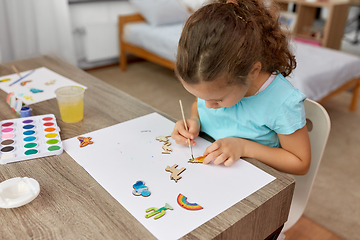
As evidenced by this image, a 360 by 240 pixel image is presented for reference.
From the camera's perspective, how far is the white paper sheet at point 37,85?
108cm

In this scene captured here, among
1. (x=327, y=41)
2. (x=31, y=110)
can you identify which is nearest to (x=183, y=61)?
(x=31, y=110)

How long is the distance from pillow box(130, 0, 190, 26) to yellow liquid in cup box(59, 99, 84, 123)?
231 cm

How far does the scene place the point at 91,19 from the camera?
3.22 metres

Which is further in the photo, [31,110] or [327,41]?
[327,41]

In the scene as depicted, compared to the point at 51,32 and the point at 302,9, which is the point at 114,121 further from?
the point at 302,9

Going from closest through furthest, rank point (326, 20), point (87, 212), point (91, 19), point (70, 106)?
1. point (87, 212)
2. point (70, 106)
3. point (91, 19)
4. point (326, 20)

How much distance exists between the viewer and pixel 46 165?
2.42 feet

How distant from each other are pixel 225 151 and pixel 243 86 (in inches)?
6.2

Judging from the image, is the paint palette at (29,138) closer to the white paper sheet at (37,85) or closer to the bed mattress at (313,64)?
the white paper sheet at (37,85)

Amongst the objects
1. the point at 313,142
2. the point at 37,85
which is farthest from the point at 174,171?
the point at 37,85

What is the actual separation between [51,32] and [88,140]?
2.39 m

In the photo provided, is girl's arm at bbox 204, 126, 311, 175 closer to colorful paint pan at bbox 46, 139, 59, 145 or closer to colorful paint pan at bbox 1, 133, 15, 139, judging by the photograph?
colorful paint pan at bbox 46, 139, 59, 145

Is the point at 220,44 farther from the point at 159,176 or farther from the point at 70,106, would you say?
the point at 70,106

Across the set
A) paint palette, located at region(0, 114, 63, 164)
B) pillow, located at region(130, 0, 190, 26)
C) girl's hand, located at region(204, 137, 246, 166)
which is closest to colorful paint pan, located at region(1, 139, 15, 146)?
paint palette, located at region(0, 114, 63, 164)
